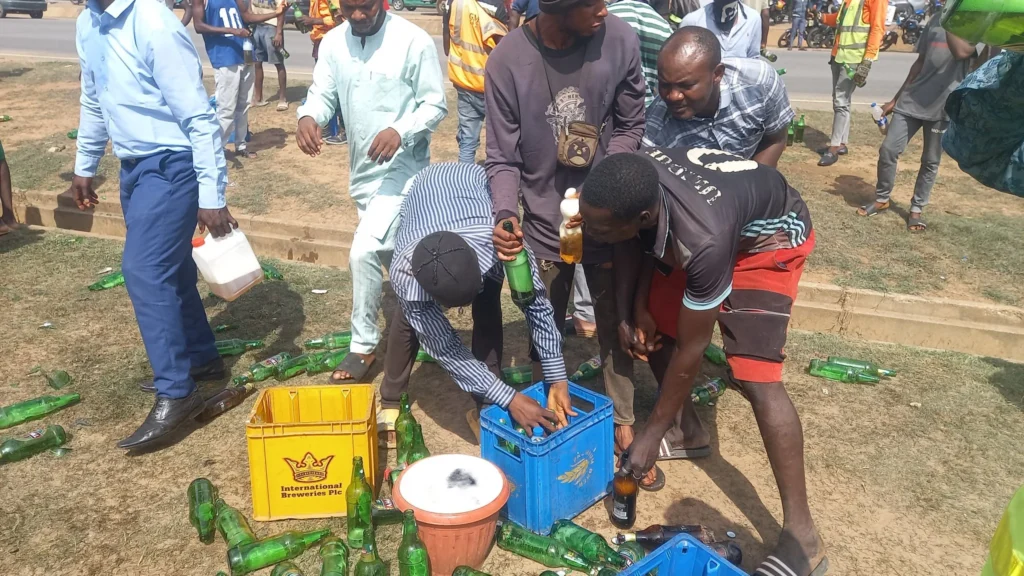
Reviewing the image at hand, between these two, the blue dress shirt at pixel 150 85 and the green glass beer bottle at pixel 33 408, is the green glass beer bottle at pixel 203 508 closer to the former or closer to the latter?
the green glass beer bottle at pixel 33 408

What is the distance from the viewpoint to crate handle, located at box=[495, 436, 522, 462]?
3.39m

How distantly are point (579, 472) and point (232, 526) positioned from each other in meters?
1.56

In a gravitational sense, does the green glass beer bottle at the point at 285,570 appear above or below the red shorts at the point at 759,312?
below

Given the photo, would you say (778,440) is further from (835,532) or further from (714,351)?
(714,351)

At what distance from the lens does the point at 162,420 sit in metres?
4.08

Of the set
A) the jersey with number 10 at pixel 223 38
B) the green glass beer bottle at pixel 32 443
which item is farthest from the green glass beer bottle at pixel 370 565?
the jersey with number 10 at pixel 223 38

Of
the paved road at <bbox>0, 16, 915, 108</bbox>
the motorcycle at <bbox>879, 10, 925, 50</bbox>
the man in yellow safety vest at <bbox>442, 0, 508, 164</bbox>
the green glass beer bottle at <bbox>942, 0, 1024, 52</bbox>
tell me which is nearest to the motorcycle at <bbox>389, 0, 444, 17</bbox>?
the paved road at <bbox>0, 16, 915, 108</bbox>

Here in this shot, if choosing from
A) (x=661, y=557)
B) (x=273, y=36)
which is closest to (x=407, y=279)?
(x=661, y=557)

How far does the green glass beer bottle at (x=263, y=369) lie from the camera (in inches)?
188

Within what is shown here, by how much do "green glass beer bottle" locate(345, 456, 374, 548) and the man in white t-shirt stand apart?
13.4 feet

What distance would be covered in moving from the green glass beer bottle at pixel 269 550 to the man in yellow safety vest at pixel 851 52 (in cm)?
709

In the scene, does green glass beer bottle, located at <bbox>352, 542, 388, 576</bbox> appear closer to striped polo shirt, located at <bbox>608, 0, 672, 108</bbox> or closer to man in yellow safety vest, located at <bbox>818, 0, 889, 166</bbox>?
striped polo shirt, located at <bbox>608, 0, 672, 108</bbox>

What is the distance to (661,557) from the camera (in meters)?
2.72

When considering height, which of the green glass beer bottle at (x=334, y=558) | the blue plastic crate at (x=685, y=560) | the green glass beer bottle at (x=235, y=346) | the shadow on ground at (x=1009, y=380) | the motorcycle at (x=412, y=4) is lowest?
the motorcycle at (x=412, y=4)
